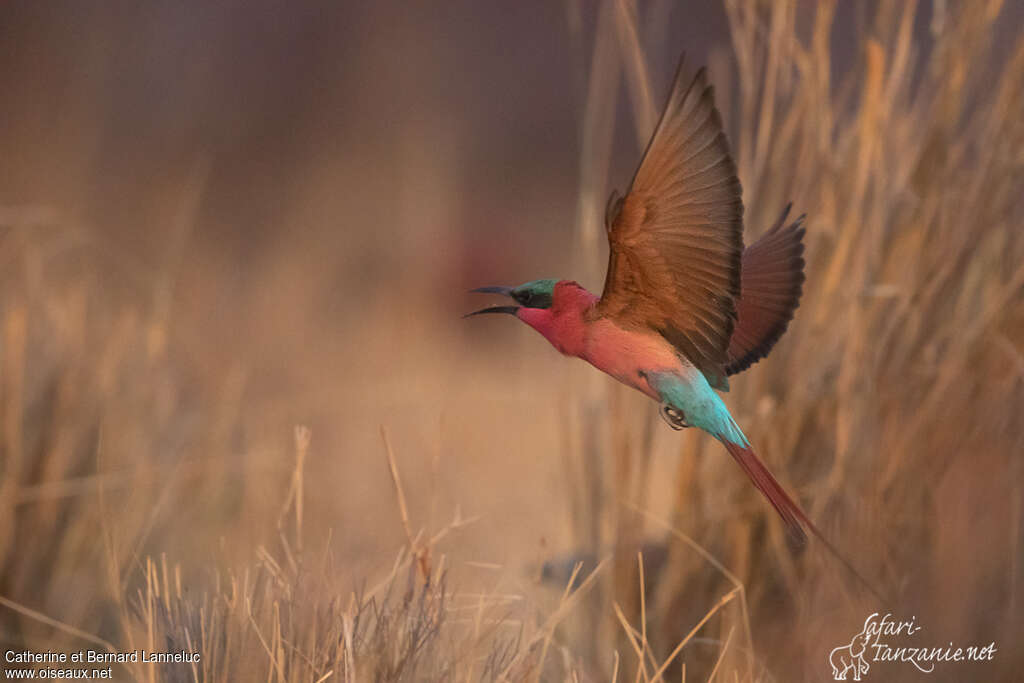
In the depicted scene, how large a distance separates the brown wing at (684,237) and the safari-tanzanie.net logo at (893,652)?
45 centimetres

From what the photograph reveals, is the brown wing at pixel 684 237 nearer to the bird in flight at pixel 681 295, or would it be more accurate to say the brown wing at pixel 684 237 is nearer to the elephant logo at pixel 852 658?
the bird in flight at pixel 681 295

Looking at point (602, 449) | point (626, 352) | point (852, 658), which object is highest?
point (626, 352)

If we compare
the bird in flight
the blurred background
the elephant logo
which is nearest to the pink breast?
the bird in flight

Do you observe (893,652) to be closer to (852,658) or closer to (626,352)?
(852,658)

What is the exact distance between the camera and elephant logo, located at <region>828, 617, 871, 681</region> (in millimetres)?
852

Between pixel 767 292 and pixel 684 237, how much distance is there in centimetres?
9

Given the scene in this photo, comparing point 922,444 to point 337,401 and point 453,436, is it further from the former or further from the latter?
point 337,401

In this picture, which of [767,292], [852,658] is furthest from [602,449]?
[767,292]

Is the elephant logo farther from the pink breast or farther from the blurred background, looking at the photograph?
the pink breast

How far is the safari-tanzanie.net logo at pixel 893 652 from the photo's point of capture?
2.82 feet

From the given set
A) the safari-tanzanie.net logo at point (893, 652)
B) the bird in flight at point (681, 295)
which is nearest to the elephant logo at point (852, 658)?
the safari-tanzanie.net logo at point (893, 652)

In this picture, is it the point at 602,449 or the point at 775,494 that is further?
the point at 602,449

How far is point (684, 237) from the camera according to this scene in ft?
1.51

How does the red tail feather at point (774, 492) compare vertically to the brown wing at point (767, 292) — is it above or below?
below
